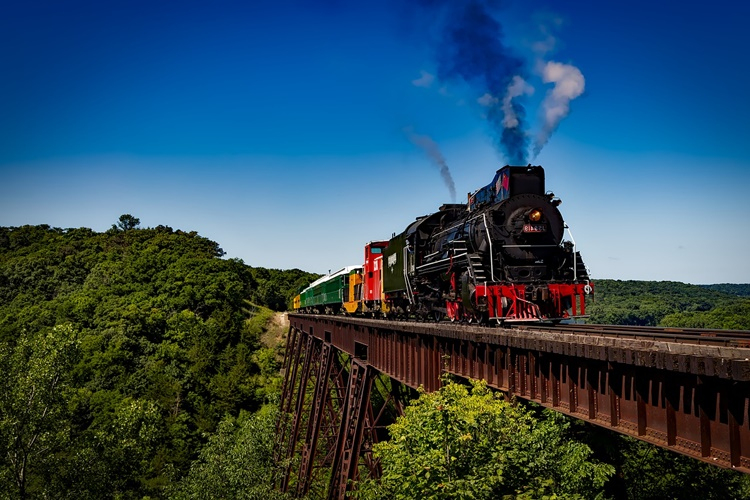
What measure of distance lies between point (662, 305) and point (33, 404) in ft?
238

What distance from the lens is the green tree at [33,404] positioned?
19.9 meters

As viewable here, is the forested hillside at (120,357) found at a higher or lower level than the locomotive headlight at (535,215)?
lower

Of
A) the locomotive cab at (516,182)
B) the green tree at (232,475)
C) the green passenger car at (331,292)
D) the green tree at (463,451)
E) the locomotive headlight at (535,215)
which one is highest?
the locomotive cab at (516,182)

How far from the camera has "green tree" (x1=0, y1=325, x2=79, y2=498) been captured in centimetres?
1991

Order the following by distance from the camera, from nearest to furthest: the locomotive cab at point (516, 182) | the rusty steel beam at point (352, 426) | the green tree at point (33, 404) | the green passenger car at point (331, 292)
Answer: the locomotive cab at point (516, 182) < the rusty steel beam at point (352, 426) < the green tree at point (33, 404) < the green passenger car at point (331, 292)

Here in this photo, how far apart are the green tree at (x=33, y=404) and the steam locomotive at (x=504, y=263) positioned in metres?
13.6

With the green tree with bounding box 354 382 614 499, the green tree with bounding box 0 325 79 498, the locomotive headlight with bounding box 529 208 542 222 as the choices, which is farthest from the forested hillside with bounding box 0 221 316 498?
the locomotive headlight with bounding box 529 208 542 222

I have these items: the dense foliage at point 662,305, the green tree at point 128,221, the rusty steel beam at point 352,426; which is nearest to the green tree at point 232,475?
the rusty steel beam at point 352,426

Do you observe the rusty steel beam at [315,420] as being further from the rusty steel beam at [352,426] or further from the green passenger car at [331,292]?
the green passenger car at [331,292]

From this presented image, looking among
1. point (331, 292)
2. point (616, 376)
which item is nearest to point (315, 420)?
point (331, 292)

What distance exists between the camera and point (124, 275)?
70938 millimetres

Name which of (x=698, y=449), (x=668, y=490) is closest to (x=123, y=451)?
(x=668, y=490)

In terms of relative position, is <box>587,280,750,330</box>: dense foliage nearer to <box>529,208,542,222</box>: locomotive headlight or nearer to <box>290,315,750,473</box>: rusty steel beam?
<box>529,208,542,222</box>: locomotive headlight

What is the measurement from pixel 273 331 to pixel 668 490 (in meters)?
53.8
